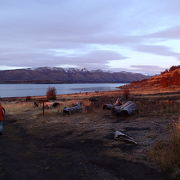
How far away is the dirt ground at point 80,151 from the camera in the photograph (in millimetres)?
6070

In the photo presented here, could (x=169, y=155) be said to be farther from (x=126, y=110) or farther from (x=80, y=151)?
(x=126, y=110)

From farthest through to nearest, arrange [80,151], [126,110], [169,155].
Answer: [126,110], [80,151], [169,155]

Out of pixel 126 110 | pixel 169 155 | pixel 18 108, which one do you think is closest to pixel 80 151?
pixel 169 155

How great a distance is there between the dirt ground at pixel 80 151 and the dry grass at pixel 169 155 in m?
0.18

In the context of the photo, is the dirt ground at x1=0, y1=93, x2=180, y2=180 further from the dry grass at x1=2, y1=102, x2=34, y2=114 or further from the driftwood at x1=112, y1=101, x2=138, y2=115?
the dry grass at x1=2, y1=102, x2=34, y2=114

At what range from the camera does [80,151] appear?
8016mm

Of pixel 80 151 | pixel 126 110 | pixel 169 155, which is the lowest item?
pixel 80 151

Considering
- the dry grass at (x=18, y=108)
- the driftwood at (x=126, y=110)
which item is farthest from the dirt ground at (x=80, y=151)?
the dry grass at (x=18, y=108)

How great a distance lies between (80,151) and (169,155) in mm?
2630

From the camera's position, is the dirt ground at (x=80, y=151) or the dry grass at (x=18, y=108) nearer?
the dirt ground at (x=80, y=151)

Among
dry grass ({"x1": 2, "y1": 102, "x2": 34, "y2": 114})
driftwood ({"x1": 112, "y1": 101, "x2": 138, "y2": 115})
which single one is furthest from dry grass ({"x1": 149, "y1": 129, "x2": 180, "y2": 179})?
dry grass ({"x1": 2, "y1": 102, "x2": 34, "y2": 114})

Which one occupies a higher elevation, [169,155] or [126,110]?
[126,110]

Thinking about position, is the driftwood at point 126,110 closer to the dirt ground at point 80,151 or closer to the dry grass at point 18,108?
the dirt ground at point 80,151

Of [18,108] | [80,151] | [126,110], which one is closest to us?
[80,151]
